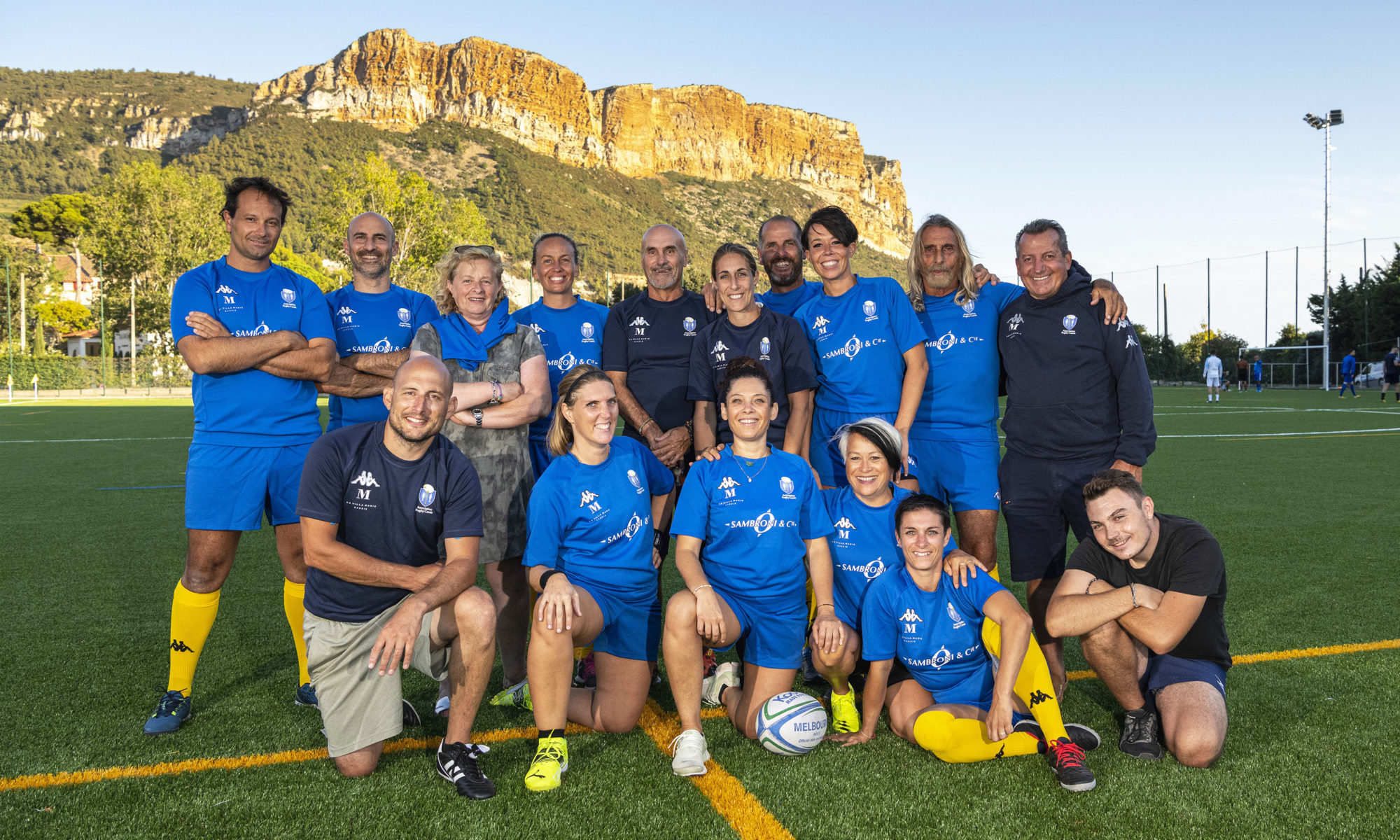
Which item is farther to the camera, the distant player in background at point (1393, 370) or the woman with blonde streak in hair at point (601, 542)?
the distant player in background at point (1393, 370)

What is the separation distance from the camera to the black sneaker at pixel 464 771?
9.29 feet

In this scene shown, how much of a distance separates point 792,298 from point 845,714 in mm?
2134

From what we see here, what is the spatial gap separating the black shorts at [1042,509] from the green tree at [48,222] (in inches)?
3289

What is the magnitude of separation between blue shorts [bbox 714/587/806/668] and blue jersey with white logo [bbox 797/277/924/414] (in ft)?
3.66

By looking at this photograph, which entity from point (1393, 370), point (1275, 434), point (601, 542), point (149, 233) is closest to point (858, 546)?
point (601, 542)

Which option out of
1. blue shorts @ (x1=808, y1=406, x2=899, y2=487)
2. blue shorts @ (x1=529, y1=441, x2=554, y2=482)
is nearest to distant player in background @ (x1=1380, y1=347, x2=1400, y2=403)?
blue shorts @ (x1=808, y1=406, x2=899, y2=487)

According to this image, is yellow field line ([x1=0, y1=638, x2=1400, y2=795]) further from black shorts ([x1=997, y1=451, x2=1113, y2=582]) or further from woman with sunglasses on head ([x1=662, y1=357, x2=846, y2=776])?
black shorts ([x1=997, y1=451, x2=1113, y2=582])

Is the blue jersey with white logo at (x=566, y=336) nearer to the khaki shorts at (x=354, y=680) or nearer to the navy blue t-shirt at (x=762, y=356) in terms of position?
the navy blue t-shirt at (x=762, y=356)

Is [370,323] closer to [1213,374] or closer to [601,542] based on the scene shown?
[601,542]

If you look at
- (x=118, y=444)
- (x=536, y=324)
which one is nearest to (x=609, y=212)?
(x=118, y=444)

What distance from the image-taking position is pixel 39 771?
3.00 m

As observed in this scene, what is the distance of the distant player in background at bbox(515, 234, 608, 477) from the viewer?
429 centimetres

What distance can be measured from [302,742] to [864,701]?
7.25 feet

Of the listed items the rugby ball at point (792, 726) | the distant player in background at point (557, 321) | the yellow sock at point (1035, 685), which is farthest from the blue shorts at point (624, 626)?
the yellow sock at point (1035, 685)
